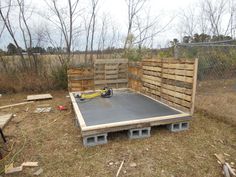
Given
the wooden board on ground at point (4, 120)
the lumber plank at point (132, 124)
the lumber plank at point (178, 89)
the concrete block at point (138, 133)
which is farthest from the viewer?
the wooden board on ground at point (4, 120)

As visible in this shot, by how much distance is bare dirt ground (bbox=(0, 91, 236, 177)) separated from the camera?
2172 millimetres

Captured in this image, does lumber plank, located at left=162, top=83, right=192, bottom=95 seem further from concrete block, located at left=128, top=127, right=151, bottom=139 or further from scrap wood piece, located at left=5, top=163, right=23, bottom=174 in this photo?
scrap wood piece, located at left=5, top=163, right=23, bottom=174

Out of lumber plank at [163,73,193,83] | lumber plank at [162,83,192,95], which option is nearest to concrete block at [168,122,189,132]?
lumber plank at [162,83,192,95]

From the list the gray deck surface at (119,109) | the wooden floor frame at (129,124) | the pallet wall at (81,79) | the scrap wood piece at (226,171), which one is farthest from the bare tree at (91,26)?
the scrap wood piece at (226,171)

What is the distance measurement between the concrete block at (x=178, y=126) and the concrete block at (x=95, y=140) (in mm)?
1220

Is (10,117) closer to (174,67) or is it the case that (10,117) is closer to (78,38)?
(174,67)

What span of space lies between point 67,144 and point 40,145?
1.42 feet

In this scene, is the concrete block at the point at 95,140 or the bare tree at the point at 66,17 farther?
the bare tree at the point at 66,17

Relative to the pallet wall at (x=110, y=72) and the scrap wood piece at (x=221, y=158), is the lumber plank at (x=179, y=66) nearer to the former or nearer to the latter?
the scrap wood piece at (x=221, y=158)

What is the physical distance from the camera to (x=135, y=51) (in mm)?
7227

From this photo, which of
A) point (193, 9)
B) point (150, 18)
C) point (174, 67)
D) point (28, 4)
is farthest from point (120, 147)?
point (193, 9)

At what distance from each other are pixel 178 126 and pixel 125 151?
3.97 feet

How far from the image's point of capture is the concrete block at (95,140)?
274 cm

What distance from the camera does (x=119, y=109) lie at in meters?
3.62
